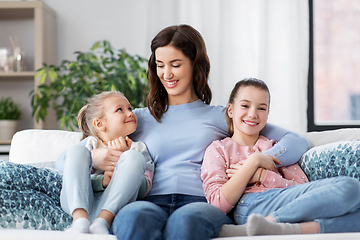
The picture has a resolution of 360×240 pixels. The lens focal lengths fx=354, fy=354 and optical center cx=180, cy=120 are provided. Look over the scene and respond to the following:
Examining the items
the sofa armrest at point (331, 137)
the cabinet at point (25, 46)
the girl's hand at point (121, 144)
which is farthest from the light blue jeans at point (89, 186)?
the cabinet at point (25, 46)

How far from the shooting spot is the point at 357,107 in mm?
2783

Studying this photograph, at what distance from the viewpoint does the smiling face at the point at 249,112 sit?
1.29 meters

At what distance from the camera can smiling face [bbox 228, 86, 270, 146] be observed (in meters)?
Result: 1.29

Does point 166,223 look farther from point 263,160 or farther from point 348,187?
point 348,187

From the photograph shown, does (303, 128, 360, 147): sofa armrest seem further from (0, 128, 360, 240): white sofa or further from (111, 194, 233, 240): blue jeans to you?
(111, 194, 233, 240): blue jeans

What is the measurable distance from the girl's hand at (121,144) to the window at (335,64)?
72.1 inches

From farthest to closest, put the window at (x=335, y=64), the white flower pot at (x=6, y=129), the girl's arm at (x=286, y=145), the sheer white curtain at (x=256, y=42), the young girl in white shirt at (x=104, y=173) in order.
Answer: the window at (x=335, y=64)
the sheer white curtain at (x=256, y=42)
the white flower pot at (x=6, y=129)
the girl's arm at (x=286, y=145)
the young girl in white shirt at (x=104, y=173)

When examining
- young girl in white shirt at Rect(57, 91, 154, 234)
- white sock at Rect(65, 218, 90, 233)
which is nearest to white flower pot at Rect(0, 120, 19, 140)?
young girl in white shirt at Rect(57, 91, 154, 234)

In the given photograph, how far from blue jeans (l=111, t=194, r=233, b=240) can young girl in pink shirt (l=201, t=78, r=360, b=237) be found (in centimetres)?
7

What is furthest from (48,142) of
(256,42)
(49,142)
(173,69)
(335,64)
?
(335,64)

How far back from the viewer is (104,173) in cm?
128

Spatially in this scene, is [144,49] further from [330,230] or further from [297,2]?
[330,230]

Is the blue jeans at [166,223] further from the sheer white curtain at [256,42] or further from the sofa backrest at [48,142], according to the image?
the sheer white curtain at [256,42]

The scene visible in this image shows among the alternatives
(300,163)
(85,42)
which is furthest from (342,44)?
(85,42)
